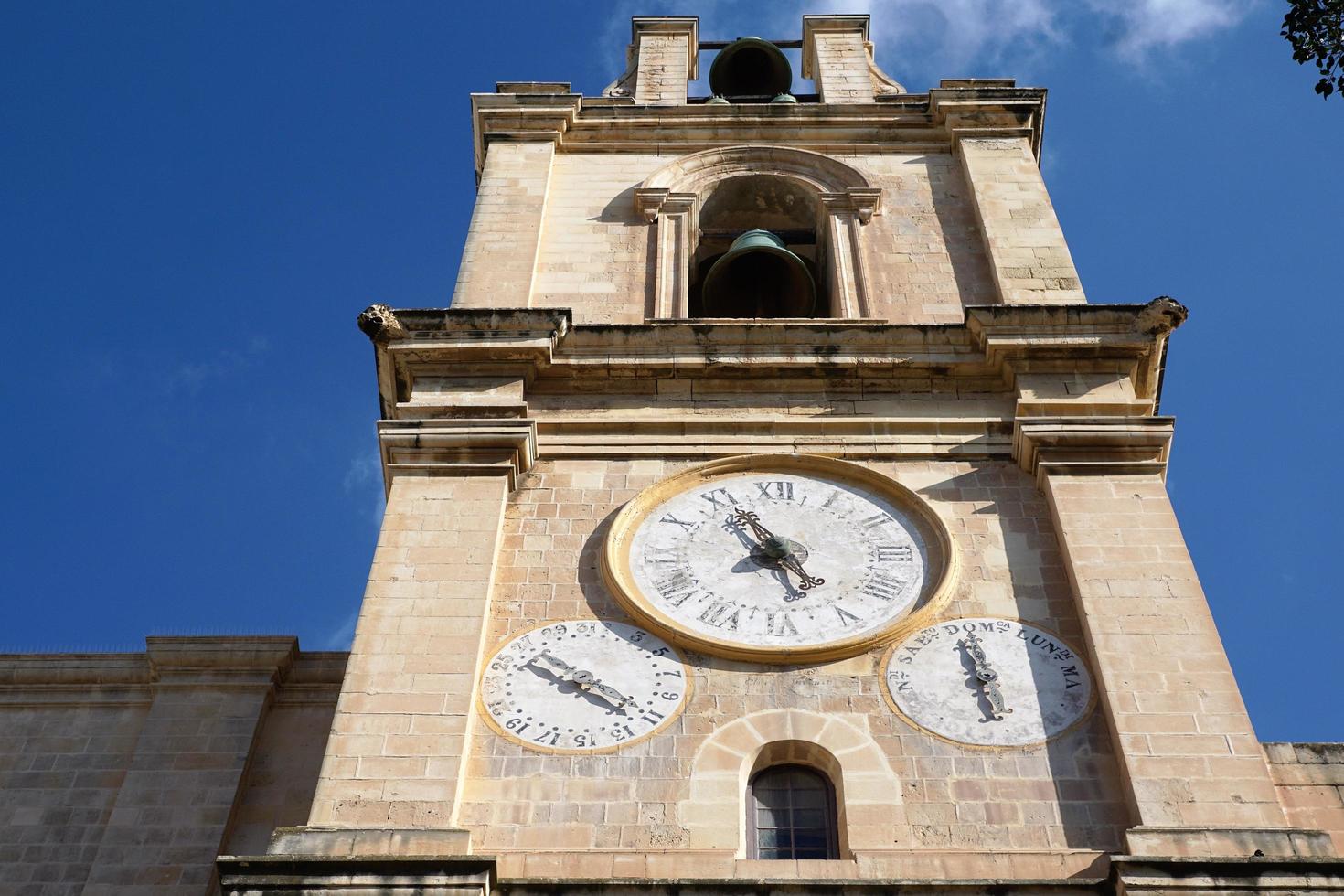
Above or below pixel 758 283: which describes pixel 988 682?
below

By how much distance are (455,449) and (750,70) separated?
45.8ft

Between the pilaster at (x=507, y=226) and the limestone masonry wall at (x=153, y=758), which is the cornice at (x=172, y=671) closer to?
the limestone masonry wall at (x=153, y=758)

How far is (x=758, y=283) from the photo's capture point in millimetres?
20672

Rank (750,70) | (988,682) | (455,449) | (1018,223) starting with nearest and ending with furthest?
(988,682) → (455,449) → (1018,223) → (750,70)

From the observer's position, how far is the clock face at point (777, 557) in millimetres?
13875

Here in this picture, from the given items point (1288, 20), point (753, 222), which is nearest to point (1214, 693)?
point (1288, 20)

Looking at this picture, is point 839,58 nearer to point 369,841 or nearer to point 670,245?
point 670,245

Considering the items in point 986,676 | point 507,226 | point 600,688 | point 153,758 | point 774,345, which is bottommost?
point 600,688

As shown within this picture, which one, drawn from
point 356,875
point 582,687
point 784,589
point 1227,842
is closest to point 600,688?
point 582,687

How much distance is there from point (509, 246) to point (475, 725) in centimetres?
799

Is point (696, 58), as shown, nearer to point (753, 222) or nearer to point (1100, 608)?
point (753, 222)

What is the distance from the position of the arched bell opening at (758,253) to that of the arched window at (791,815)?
289 inches

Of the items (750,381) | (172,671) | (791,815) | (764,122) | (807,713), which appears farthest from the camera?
(764,122)

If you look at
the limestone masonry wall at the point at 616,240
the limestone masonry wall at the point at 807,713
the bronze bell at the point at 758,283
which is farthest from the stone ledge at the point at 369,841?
the bronze bell at the point at 758,283
